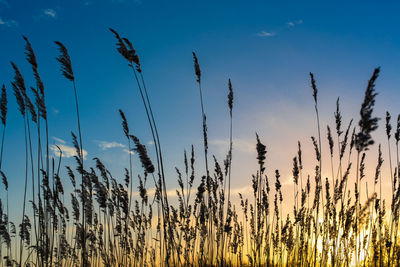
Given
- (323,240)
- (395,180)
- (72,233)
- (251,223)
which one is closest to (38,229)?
(72,233)

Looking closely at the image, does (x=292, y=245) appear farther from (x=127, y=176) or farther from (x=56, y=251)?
(x=56, y=251)

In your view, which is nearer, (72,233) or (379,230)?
(379,230)

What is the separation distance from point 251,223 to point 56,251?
11.8 ft

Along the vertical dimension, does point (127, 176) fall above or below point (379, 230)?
above

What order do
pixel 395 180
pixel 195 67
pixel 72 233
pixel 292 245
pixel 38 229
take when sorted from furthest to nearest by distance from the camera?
pixel 72 233 < pixel 292 245 < pixel 395 180 < pixel 38 229 < pixel 195 67

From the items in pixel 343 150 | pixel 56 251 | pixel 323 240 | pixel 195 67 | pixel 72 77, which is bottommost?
pixel 56 251

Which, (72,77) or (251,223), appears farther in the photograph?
(251,223)

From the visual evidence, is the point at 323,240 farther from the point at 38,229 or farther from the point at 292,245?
the point at 38,229

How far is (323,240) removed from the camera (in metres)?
4.33

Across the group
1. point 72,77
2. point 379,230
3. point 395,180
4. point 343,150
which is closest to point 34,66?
point 72,77

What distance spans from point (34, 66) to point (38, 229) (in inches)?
76.8

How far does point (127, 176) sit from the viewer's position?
4402mm

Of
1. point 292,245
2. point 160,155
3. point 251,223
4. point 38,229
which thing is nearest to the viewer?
point 160,155

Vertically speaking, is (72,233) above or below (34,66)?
below
